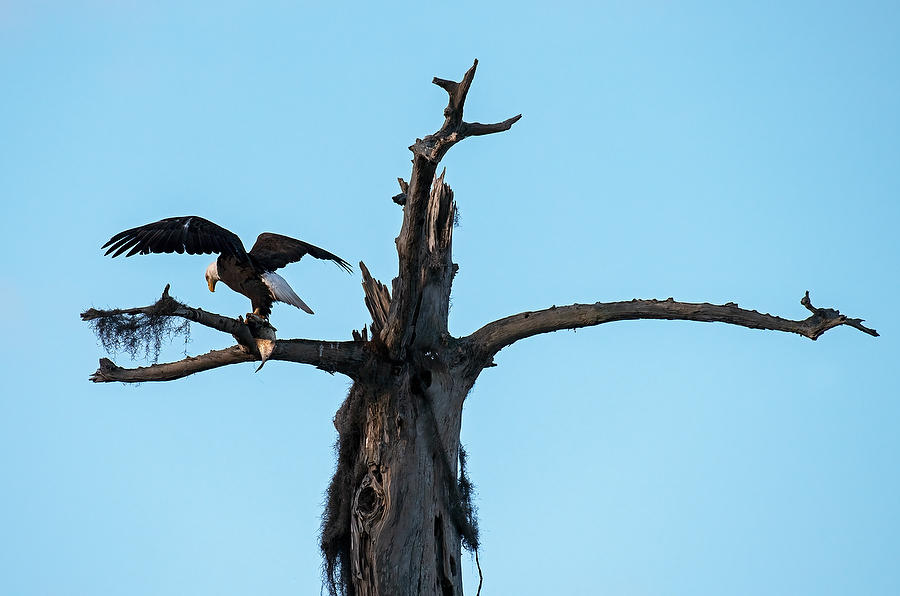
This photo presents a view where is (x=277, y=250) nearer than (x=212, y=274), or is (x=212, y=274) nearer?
(x=212, y=274)

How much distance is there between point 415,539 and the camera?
703 centimetres

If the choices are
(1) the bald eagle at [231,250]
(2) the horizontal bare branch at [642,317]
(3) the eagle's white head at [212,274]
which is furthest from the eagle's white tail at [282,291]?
(2) the horizontal bare branch at [642,317]

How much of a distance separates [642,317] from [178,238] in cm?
307

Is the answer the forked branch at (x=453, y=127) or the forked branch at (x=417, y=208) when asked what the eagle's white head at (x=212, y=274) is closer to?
the forked branch at (x=417, y=208)

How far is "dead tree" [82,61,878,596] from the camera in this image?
22.6 ft

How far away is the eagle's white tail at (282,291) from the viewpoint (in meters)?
7.02

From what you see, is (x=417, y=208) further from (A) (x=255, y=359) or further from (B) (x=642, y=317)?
(B) (x=642, y=317)

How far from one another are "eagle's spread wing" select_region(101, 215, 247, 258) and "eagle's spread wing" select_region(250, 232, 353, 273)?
48cm

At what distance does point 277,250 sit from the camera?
7.70 metres

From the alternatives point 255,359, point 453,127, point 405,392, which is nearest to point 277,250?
point 255,359

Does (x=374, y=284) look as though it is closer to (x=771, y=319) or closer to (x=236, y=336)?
(x=236, y=336)

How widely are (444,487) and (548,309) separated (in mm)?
1404

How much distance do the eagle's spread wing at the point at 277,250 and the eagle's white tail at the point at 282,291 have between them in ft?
0.87

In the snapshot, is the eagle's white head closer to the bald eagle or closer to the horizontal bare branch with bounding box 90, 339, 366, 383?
the bald eagle
